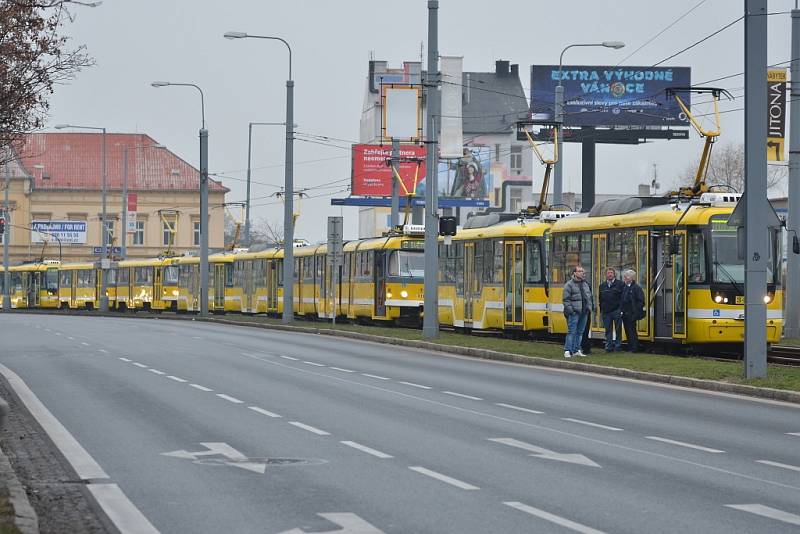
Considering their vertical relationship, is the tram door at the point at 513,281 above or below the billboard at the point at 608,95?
below

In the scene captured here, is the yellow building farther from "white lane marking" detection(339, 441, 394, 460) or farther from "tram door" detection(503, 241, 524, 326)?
"white lane marking" detection(339, 441, 394, 460)

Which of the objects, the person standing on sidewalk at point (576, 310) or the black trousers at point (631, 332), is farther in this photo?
the black trousers at point (631, 332)

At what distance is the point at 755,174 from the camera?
75.3 feet

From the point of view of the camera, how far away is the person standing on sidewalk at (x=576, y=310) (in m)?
29.6

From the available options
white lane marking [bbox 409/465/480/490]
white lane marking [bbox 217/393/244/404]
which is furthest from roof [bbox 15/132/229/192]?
white lane marking [bbox 409/465/480/490]

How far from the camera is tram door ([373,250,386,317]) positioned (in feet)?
165

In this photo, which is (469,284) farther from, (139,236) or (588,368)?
(139,236)

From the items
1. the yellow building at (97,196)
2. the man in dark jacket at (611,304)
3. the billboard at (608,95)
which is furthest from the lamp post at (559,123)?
the yellow building at (97,196)

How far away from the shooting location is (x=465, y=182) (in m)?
92.4

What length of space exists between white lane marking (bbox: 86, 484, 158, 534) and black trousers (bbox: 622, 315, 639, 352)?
1967 cm

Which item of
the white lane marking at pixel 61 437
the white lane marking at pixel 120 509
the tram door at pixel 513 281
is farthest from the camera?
the tram door at pixel 513 281

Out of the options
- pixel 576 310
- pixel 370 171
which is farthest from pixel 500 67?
pixel 576 310

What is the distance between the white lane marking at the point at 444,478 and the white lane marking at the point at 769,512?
76.4 inches

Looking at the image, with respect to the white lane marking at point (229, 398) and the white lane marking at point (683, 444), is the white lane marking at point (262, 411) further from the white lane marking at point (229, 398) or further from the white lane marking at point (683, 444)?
the white lane marking at point (683, 444)
